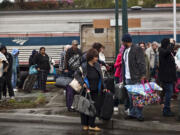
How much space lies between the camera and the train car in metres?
17.0

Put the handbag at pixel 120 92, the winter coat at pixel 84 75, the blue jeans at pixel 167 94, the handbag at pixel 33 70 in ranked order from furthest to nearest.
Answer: the handbag at pixel 33 70 < the blue jeans at pixel 167 94 < the handbag at pixel 120 92 < the winter coat at pixel 84 75

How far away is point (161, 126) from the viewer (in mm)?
7680

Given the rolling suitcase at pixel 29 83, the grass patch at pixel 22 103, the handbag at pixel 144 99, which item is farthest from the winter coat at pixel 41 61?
the handbag at pixel 144 99

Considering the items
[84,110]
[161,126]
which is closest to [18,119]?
[84,110]

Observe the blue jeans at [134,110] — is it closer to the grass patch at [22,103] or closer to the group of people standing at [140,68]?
the group of people standing at [140,68]

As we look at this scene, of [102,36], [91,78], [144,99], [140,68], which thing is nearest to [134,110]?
[144,99]

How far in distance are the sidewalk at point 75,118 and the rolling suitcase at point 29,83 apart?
2742 millimetres

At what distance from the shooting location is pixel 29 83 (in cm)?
1288

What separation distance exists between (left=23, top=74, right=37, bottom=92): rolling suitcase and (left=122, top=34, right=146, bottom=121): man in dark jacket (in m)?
5.39

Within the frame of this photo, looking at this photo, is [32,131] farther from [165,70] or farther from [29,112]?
[165,70]

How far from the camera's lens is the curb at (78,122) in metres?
7.69

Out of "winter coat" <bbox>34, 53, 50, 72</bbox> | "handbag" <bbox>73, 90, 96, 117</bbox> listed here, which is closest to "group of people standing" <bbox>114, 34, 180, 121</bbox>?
"handbag" <bbox>73, 90, 96, 117</bbox>

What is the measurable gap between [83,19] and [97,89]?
9876 millimetres

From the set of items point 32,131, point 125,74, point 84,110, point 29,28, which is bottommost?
point 32,131
